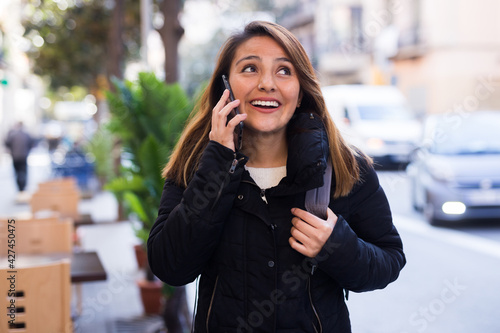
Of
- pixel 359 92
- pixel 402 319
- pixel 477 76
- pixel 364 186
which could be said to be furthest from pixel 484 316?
pixel 477 76

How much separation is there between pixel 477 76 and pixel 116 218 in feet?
51.6

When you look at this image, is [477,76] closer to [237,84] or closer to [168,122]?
[168,122]

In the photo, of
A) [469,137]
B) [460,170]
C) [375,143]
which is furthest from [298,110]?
[375,143]

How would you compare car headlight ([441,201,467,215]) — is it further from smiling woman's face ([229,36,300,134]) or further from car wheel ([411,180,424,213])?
smiling woman's face ([229,36,300,134])

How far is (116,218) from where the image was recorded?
10.9 meters

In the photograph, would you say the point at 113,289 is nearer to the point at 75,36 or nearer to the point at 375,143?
the point at 375,143

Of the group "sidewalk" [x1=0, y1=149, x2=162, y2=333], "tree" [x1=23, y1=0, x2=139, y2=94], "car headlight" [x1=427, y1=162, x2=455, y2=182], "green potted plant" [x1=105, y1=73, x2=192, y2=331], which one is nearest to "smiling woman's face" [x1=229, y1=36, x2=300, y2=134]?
"green potted plant" [x1=105, y1=73, x2=192, y2=331]

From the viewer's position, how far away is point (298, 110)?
6.29 ft

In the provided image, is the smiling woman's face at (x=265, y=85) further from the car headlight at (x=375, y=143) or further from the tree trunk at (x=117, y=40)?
the car headlight at (x=375, y=143)

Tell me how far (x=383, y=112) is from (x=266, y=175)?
44.5 ft

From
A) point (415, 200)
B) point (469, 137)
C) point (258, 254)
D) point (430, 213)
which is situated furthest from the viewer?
point (415, 200)

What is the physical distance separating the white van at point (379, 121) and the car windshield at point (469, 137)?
4.80 m

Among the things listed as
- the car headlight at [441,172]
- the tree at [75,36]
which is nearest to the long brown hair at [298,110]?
the car headlight at [441,172]

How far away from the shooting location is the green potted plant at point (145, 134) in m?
4.59
